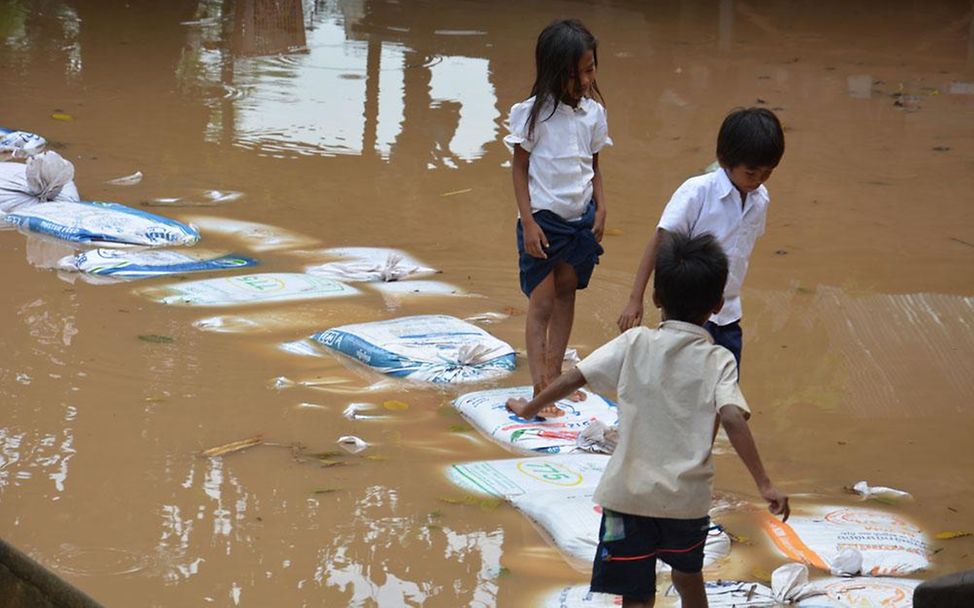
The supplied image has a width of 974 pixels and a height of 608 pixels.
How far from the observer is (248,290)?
5000 millimetres

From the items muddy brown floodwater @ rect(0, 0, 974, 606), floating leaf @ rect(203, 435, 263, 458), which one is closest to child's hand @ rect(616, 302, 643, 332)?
muddy brown floodwater @ rect(0, 0, 974, 606)

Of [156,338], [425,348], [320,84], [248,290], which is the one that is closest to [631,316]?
[425,348]

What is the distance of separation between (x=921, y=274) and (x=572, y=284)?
7.14 feet

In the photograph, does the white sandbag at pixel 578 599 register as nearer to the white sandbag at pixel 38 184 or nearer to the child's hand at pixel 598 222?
the child's hand at pixel 598 222

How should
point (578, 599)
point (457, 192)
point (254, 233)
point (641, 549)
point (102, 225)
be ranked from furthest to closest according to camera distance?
point (457, 192) → point (254, 233) → point (102, 225) → point (578, 599) → point (641, 549)

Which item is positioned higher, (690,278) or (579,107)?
(579,107)

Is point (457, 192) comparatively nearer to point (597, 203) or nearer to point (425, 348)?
point (425, 348)

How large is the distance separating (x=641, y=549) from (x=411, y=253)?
3.20 m

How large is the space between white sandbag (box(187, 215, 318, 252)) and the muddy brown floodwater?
0.03 metres

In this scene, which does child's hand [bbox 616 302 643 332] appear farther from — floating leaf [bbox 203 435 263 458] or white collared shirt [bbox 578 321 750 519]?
floating leaf [bbox 203 435 263 458]

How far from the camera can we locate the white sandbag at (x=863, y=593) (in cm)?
292

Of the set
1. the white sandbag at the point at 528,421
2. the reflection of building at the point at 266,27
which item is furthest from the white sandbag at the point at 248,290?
the reflection of building at the point at 266,27

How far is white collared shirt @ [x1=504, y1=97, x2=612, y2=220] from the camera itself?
3.90m

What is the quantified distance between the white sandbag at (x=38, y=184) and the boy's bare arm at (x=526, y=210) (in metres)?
2.70
